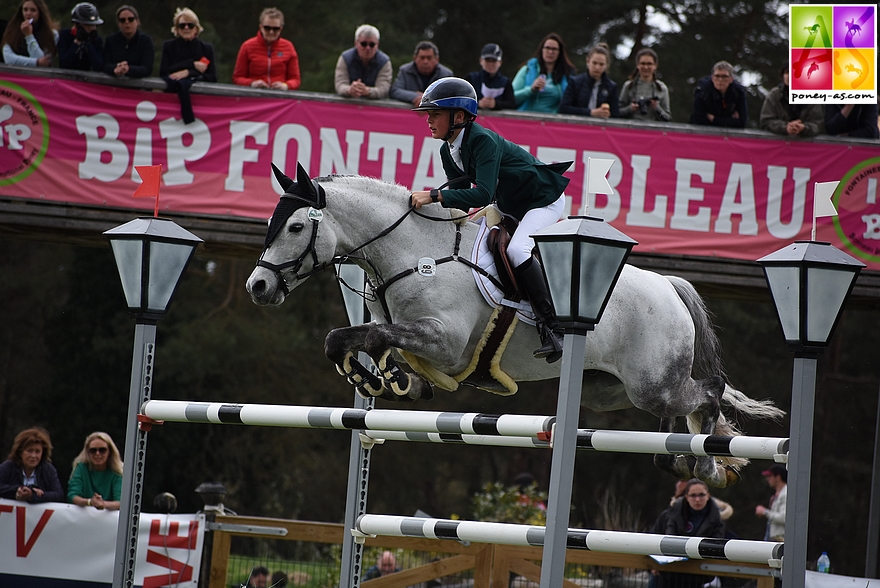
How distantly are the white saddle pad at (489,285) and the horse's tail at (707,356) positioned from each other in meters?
1.33

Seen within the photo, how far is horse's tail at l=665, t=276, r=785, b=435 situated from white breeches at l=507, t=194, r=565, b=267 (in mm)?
1116

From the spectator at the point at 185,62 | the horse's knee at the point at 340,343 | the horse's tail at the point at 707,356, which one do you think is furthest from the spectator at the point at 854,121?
the horse's knee at the point at 340,343

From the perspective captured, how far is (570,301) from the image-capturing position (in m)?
4.18

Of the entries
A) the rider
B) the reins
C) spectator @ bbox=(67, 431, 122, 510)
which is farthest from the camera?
spectator @ bbox=(67, 431, 122, 510)

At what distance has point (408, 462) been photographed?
2300 cm

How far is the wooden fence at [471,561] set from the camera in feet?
22.9

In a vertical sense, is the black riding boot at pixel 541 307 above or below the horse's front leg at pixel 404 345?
above

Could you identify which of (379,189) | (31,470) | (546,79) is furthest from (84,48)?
(379,189)

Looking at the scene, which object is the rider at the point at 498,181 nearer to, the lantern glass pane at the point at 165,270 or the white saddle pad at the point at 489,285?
the white saddle pad at the point at 489,285

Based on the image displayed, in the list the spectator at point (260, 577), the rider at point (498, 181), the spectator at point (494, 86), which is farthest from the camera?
the spectator at point (494, 86)

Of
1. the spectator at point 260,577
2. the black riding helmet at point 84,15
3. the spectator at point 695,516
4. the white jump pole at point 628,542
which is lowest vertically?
the spectator at point 260,577

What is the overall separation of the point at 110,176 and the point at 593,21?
13.4m

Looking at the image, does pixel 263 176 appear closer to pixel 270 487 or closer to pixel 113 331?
pixel 113 331

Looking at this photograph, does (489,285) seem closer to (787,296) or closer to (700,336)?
(787,296)
